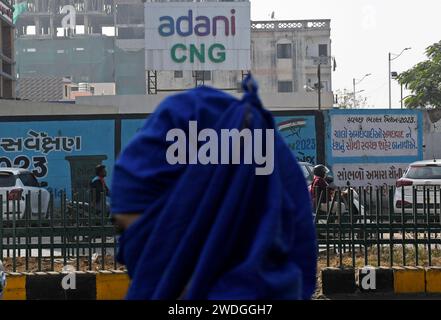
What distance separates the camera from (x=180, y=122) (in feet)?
7.41

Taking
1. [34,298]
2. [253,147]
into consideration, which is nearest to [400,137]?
[34,298]

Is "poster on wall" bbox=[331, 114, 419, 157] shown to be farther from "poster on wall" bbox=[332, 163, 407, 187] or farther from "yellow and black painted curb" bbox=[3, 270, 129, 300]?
"yellow and black painted curb" bbox=[3, 270, 129, 300]

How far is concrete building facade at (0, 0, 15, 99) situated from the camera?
38022 millimetres

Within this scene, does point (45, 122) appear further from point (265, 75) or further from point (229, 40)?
point (265, 75)

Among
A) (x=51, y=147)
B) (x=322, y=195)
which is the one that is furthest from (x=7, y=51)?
(x=322, y=195)

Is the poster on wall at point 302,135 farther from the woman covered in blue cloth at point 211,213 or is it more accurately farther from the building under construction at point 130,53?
the woman covered in blue cloth at point 211,213


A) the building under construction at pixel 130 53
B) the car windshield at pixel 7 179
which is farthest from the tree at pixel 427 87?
the car windshield at pixel 7 179

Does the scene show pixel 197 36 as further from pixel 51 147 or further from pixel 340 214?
pixel 340 214

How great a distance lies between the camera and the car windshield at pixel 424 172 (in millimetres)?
19469

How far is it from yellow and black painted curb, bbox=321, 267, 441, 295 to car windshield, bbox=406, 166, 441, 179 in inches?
394

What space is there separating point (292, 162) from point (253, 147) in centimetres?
11

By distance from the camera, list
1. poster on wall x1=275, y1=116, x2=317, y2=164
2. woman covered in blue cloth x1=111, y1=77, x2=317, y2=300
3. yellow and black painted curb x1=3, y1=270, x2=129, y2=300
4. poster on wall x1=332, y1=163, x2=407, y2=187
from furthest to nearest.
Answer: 1. poster on wall x1=332, y1=163, x2=407, y2=187
2. poster on wall x1=275, y1=116, x2=317, y2=164
3. yellow and black painted curb x1=3, y1=270, x2=129, y2=300
4. woman covered in blue cloth x1=111, y1=77, x2=317, y2=300

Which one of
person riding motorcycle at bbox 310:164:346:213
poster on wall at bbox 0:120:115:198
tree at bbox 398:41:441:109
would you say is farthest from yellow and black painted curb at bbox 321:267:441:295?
tree at bbox 398:41:441:109

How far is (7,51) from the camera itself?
38.9m
